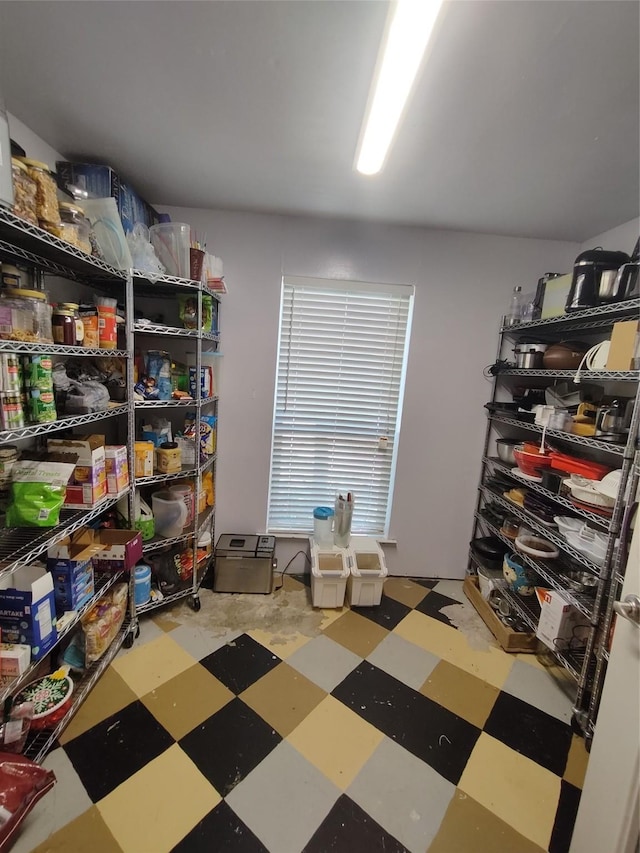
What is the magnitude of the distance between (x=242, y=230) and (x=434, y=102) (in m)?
1.28

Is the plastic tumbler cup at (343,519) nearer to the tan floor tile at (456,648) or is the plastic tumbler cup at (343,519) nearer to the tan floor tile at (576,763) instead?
the tan floor tile at (456,648)

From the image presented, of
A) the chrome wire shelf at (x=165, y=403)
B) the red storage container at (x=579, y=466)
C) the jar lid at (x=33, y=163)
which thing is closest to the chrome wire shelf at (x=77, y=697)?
the chrome wire shelf at (x=165, y=403)

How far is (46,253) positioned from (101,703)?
1.88 m

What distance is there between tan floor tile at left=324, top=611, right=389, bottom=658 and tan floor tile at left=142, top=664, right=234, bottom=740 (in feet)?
2.07

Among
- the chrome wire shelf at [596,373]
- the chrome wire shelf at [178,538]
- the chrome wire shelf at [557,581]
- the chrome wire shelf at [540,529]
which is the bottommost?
the chrome wire shelf at [178,538]

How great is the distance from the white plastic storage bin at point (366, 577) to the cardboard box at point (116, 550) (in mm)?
1223

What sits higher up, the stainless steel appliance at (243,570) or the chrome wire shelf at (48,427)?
the chrome wire shelf at (48,427)

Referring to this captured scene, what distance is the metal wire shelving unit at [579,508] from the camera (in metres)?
1.36

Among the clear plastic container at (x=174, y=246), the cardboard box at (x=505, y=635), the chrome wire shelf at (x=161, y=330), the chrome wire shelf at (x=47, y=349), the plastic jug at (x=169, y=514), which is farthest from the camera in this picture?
the plastic jug at (x=169, y=514)

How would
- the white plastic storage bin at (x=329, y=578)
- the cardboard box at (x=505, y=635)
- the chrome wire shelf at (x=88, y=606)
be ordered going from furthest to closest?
the white plastic storage bin at (x=329, y=578) < the cardboard box at (x=505, y=635) < the chrome wire shelf at (x=88, y=606)

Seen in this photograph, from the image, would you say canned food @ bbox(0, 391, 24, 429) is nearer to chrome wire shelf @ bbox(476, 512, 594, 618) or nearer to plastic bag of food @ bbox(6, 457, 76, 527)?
plastic bag of food @ bbox(6, 457, 76, 527)

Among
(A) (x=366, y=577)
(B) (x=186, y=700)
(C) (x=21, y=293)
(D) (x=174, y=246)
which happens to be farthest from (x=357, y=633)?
(D) (x=174, y=246)

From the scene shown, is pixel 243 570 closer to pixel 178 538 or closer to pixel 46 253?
pixel 178 538

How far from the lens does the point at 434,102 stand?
3.68 feet
